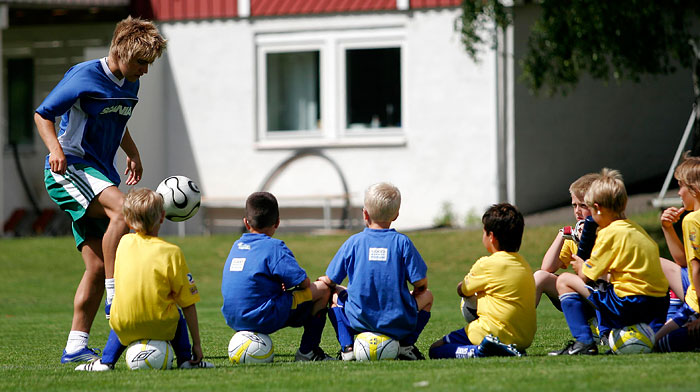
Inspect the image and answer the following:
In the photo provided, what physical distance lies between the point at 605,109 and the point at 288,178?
602 centimetres

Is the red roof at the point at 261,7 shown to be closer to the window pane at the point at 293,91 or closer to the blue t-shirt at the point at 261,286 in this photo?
the window pane at the point at 293,91

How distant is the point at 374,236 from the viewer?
6.60 metres

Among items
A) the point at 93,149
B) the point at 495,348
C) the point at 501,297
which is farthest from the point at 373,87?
the point at 495,348

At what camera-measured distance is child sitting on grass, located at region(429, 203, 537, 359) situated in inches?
254

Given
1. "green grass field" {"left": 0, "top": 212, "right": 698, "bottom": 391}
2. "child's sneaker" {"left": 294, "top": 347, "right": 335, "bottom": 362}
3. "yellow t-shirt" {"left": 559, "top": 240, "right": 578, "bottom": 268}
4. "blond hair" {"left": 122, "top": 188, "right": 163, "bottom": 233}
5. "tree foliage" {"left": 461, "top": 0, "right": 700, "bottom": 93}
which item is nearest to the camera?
"green grass field" {"left": 0, "top": 212, "right": 698, "bottom": 391}

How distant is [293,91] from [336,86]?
1039 mm

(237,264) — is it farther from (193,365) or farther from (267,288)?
(193,365)

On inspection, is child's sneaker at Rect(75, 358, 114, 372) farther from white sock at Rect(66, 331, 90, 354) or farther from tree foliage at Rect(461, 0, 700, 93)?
tree foliage at Rect(461, 0, 700, 93)

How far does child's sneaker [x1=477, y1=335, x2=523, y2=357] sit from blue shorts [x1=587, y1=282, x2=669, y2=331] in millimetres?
584

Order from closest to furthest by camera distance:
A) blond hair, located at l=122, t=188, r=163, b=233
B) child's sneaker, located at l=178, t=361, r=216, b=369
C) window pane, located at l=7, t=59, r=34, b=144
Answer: blond hair, located at l=122, t=188, r=163, b=233, child's sneaker, located at l=178, t=361, r=216, b=369, window pane, located at l=7, t=59, r=34, b=144

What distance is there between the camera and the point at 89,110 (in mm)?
7082

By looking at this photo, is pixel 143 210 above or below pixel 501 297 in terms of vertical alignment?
above

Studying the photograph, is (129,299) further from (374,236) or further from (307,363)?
(374,236)

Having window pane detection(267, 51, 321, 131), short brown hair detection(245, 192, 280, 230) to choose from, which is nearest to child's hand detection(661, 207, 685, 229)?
short brown hair detection(245, 192, 280, 230)
